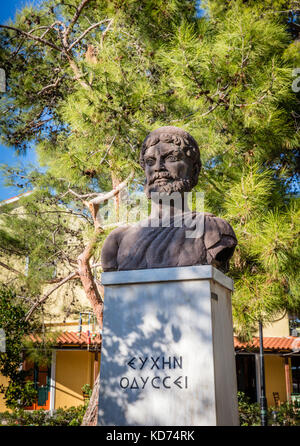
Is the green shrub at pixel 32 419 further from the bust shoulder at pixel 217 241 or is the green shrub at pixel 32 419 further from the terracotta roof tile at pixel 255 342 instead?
the bust shoulder at pixel 217 241

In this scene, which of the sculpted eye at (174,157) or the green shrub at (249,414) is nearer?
the sculpted eye at (174,157)

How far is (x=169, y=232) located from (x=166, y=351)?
2.55ft

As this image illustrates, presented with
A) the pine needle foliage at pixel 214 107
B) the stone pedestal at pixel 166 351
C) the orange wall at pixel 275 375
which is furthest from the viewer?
the orange wall at pixel 275 375

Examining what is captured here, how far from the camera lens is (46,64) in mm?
8266

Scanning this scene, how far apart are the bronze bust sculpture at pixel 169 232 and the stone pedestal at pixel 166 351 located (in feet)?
0.47

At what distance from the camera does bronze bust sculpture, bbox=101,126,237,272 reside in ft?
9.96

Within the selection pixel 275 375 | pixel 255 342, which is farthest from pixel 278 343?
pixel 275 375

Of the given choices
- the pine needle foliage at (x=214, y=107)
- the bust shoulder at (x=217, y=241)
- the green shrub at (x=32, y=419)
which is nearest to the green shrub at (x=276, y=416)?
the green shrub at (x=32, y=419)

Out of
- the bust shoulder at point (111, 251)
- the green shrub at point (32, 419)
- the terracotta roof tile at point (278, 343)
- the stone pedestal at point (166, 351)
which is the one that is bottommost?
the green shrub at point (32, 419)

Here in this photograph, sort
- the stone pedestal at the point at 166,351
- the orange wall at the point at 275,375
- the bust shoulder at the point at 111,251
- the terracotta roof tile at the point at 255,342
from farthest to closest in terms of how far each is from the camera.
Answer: the orange wall at the point at 275,375
the terracotta roof tile at the point at 255,342
the bust shoulder at the point at 111,251
the stone pedestal at the point at 166,351

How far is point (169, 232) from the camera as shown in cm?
315

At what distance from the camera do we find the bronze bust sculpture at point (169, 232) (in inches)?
119

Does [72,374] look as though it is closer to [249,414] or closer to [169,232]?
[249,414]

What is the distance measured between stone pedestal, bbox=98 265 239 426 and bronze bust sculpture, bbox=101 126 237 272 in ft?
0.47
